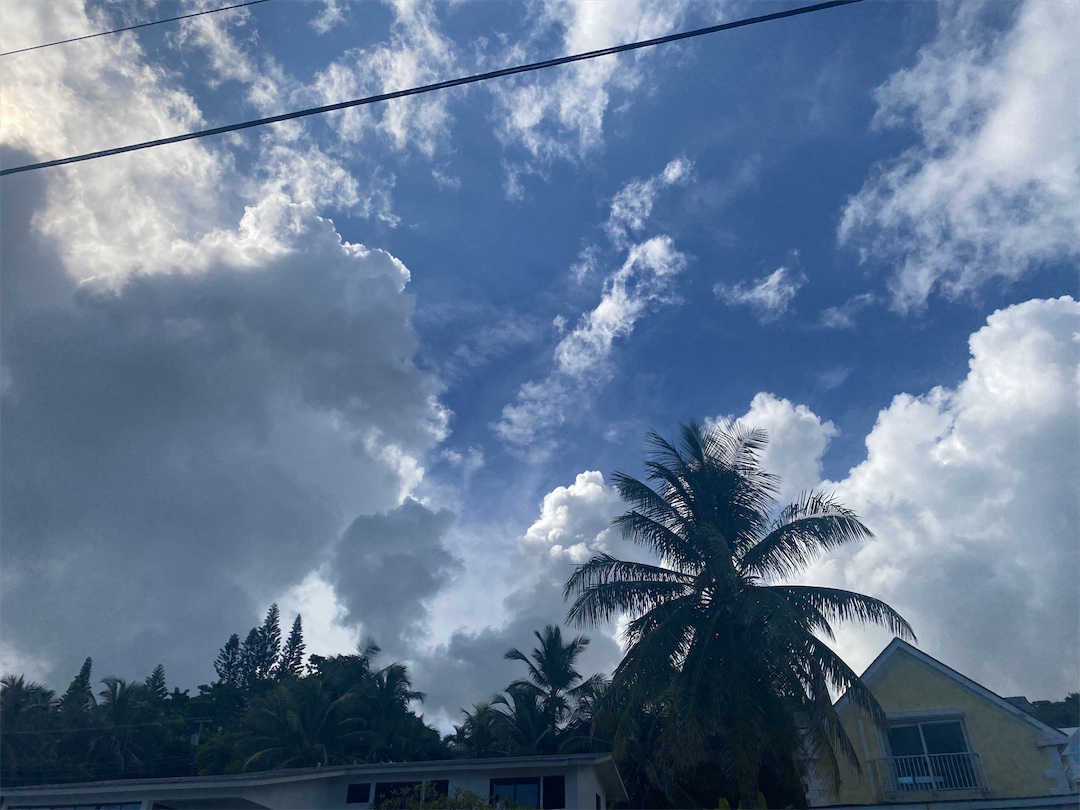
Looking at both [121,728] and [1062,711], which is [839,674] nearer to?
[1062,711]

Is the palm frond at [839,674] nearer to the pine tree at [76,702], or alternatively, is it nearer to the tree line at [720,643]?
the tree line at [720,643]

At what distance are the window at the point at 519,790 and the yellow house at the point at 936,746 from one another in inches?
315

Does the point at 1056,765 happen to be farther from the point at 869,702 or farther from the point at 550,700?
the point at 550,700

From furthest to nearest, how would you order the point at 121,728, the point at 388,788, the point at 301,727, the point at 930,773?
1. the point at 121,728
2. the point at 301,727
3. the point at 930,773
4. the point at 388,788

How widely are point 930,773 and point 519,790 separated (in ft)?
39.9

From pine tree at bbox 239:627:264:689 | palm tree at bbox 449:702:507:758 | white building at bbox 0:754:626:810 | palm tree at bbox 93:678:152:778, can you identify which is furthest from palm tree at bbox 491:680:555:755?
pine tree at bbox 239:627:264:689

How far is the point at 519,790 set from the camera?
1981cm

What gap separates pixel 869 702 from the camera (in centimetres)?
1811

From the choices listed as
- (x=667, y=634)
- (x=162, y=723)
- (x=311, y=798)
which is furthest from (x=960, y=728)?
(x=162, y=723)

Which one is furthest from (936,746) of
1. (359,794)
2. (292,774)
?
(292,774)

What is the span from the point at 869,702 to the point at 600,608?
697 cm

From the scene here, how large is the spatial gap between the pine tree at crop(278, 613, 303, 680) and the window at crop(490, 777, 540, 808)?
51326mm

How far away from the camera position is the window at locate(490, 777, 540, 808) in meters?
19.6

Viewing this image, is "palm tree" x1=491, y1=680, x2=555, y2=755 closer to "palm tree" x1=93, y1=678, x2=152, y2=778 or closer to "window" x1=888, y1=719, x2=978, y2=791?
"window" x1=888, y1=719, x2=978, y2=791
